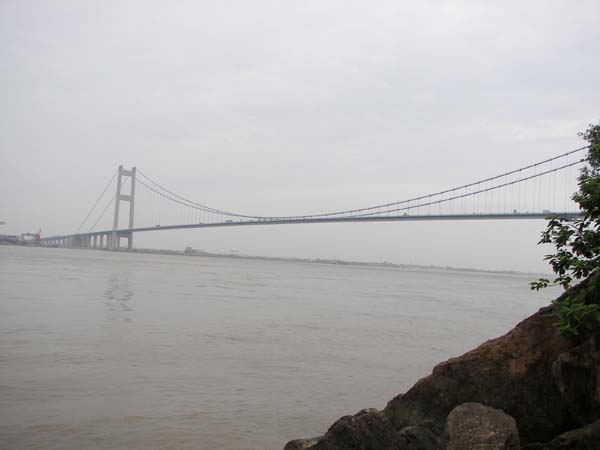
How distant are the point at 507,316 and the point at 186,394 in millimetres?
14126

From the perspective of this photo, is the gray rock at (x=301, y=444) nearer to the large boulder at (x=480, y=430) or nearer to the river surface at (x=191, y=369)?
the large boulder at (x=480, y=430)

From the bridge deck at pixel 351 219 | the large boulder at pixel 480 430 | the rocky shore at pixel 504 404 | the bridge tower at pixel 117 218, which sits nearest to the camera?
the large boulder at pixel 480 430

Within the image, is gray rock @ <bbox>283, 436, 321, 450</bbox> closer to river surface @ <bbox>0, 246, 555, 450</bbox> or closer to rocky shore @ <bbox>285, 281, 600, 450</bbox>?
rocky shore @ <bbox>285, 281, 600, 450</bbox>

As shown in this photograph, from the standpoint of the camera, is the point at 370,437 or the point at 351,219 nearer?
the point at 370,437

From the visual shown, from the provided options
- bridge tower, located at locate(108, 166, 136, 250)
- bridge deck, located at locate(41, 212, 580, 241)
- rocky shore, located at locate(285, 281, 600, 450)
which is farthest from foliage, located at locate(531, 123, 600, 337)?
bridge tower, located at locate(108, 166, 136, 250)

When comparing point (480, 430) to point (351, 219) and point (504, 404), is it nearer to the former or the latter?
point (504, 404)

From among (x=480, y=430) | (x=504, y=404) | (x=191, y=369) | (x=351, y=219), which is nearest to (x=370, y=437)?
(x=480, y=430)

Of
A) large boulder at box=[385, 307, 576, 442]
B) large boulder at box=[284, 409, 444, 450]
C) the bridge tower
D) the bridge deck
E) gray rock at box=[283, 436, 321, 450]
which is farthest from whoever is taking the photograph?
the bridge tower

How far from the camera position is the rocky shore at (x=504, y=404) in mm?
2857

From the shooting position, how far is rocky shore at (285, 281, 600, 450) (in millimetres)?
2857

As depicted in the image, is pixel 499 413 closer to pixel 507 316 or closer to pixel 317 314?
pixel 317 314

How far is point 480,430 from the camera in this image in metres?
2.80

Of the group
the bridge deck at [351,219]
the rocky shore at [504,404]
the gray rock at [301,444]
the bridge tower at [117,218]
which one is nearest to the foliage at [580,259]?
the rocky shore at [504,404]

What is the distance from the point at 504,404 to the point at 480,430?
0.79 metres
